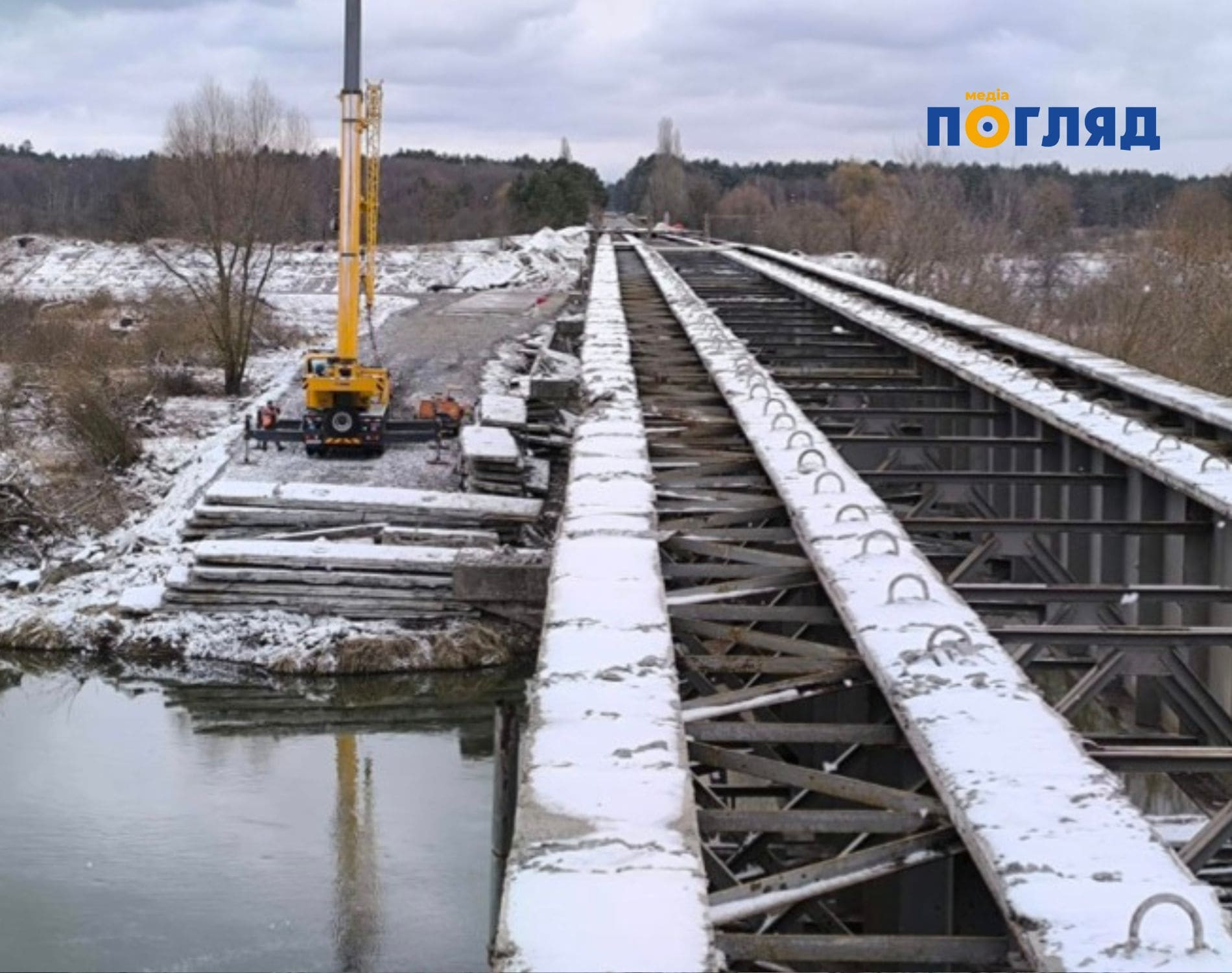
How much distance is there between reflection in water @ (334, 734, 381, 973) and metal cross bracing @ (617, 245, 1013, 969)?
15.5 ft

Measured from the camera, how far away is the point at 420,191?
324ft

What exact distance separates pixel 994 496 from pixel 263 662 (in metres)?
10.6

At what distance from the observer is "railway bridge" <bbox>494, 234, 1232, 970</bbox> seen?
8.54 feet

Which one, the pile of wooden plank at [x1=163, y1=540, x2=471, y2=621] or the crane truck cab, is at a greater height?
the crane truck cab

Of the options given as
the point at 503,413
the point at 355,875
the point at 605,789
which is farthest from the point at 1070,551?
the point at 503,413

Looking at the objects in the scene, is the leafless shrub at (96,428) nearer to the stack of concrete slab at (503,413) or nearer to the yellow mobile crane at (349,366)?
the yellow mobile crane at (349,366)

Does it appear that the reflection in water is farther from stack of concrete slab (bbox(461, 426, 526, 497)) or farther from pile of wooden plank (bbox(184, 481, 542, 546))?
stack of concrete slab (bbox(461, 426, 526, 497))

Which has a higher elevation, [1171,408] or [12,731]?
[1171,408]

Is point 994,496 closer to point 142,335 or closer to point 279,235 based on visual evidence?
point 279,235

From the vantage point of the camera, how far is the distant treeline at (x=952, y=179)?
57.7 meters

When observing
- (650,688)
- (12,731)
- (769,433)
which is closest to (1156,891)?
(650,688)

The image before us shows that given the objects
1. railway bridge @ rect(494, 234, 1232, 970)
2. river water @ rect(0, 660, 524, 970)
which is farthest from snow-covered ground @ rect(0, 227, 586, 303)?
railway bridge @ rect(494, 234, 1232, 970)

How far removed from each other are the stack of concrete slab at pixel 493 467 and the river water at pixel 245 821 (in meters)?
3.63

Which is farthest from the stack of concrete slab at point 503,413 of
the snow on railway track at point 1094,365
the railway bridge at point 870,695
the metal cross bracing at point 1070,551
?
the railway bridge at point 870,695
